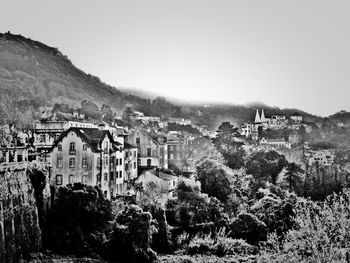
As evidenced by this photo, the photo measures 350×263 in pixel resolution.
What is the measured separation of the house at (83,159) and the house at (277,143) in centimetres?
702

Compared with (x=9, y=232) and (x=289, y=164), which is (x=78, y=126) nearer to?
(x=9, y=232)

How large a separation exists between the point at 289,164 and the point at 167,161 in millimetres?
3897

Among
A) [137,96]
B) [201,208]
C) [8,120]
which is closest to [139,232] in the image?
[201,208]

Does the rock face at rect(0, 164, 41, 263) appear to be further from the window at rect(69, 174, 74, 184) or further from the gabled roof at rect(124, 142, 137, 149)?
the gabled roof at rect(124, 142, 137, 149)

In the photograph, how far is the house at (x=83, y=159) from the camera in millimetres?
9461

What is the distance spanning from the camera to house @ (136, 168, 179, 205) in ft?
36.8

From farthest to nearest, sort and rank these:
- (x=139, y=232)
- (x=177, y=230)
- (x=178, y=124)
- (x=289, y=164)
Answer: (x=178, y=124) < (x=289, y=164) < (x=177, y=230) < (x=139, y=232)

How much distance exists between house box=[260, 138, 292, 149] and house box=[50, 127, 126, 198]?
7015 mm

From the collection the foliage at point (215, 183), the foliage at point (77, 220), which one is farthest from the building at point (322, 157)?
the foliage at point (77, 220)

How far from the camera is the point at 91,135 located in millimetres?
9922

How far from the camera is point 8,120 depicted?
380 inches

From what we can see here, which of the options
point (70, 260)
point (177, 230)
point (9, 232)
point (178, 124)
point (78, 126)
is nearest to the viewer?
point (9, 232)

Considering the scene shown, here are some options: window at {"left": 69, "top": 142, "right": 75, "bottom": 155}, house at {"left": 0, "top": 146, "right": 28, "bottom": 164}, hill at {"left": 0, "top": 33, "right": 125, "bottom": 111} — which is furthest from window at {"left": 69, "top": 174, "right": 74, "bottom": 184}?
hill at {"left": 0, "top": 33, "right": 125, "bottom": 111}

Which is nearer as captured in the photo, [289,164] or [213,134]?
[289,164]
